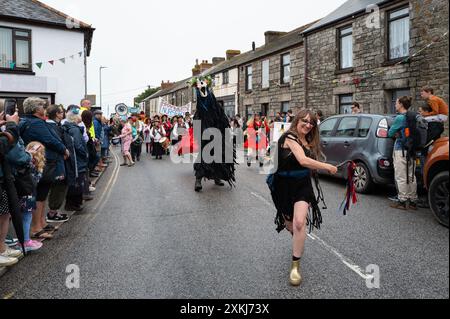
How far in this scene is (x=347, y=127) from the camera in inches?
378

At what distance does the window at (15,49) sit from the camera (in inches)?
765

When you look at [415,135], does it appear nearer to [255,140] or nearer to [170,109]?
[255,140]

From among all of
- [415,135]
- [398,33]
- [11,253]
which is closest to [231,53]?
[398,33]

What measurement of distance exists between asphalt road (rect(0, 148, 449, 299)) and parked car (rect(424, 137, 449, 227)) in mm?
439

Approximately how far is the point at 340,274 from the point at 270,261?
A: 0.81m

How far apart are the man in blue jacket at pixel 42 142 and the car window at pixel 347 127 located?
6285 mm

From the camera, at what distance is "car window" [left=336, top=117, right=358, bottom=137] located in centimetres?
934

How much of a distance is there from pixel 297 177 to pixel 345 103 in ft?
51.7

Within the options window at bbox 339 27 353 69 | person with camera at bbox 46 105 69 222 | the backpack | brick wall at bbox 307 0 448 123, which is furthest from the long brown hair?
window at bbox 339 27 353 69

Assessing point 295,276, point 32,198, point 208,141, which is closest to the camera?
point 295,276

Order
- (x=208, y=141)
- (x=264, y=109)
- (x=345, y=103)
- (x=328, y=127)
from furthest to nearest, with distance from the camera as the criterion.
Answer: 1. (x=264, y=109)
2. (x=345, y=103)
3. (x=328, y=127)
4. (x=208, y=141)

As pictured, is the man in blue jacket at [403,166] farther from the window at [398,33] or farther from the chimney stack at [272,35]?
the chimney stack at [272,35]

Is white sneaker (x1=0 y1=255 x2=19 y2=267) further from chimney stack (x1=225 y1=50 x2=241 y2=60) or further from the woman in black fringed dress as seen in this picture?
chimney stack (x1=225 y1=50 x2=241 y2=60)
